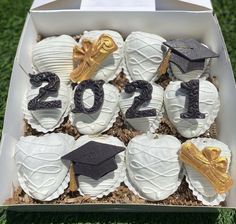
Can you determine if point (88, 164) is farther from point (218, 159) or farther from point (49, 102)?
point (218, 159)

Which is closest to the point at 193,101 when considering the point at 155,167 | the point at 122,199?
the point at 155,167

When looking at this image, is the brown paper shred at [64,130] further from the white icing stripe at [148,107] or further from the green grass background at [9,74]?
the green grass background at [9,74]

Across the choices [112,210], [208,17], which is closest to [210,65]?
[208,17]

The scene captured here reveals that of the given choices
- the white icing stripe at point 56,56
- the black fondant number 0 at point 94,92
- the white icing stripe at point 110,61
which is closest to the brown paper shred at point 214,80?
the white icing stripe at point 110,61

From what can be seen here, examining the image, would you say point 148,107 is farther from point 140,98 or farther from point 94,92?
point 94,92

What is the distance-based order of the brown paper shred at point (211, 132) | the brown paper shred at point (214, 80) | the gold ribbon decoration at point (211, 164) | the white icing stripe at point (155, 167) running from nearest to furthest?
the gold ribbon decoration at point (211, 164) → the white icing stripe at point (155, 167) → the brown paper shred at point (211, 132) → the brown paper shred at point (214, 80)

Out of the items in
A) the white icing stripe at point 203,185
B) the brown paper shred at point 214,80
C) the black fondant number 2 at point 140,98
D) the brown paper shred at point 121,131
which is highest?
the black fondant number 2 at point 140,98

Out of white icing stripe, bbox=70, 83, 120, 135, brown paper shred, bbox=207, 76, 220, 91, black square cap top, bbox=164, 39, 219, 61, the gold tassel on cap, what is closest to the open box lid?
black square cap top, bbox=164, 39, 219, 61
